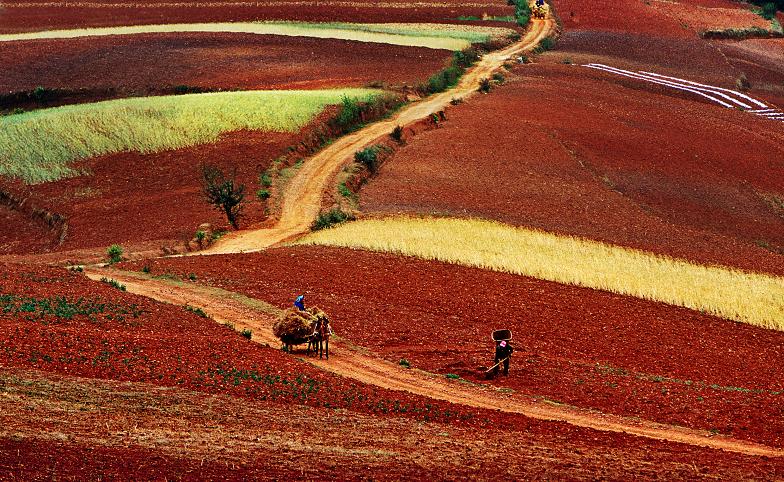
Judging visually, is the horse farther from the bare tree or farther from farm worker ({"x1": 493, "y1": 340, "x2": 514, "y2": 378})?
the bare tree

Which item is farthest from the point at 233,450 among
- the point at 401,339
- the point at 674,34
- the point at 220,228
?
the point at 674,34

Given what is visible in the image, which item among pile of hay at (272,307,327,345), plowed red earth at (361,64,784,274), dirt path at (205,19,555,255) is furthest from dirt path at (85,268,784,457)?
plowed red earth at (361,64,784,274)

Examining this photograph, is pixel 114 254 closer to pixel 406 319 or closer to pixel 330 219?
pixel 330 219

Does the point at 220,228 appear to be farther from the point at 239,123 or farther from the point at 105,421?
the point at 105,421

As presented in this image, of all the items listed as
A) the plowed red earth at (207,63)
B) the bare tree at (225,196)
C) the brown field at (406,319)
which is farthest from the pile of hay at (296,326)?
the plowed red earth at (207,63)

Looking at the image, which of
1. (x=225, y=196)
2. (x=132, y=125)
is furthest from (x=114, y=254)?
(x=132, y=125)

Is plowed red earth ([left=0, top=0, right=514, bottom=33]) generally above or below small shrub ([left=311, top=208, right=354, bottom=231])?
above
